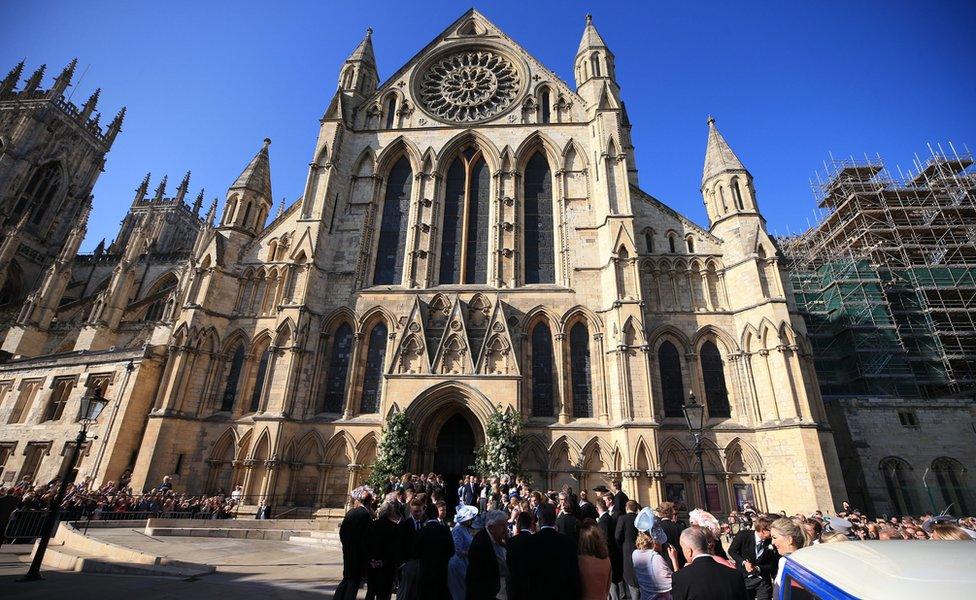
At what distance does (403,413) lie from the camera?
15883 mm

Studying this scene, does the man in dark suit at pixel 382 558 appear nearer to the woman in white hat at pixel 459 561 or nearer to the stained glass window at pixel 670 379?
the woman in white hat at pixel 459 561

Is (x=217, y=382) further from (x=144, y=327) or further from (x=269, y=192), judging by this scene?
(x=144, y=327)

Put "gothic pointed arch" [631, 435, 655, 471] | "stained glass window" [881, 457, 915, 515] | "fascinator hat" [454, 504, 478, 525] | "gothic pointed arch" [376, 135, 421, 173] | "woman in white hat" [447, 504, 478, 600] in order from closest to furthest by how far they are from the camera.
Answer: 1. "woman in white hat" [447, 504, 478, 600]
2. "fascinator hat" [454, 504, 478, 525]
3. "gothic pointed arch" [631, 435, 655, 471]
4. "stained glass window" [881, 457, 915, 515]
5. "gothic pointed arch" [376, 135, 421, 173]

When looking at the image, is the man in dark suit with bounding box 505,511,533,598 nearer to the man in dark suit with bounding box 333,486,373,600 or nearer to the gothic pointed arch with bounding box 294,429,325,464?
the man in dark suit with bounding box 333,486,373,600

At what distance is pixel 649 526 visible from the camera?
5.29 meters

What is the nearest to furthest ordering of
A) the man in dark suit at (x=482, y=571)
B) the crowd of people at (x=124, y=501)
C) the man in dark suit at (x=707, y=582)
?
the man in dark suit at (x=707, y=582) → the man in dark suit at (x=482, y=571) → the crowd of people at (x=124, y=501)

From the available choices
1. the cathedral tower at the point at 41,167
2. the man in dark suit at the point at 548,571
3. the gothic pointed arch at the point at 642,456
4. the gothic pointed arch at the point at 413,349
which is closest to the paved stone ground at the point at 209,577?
the man in dark suit at the point at 548,571

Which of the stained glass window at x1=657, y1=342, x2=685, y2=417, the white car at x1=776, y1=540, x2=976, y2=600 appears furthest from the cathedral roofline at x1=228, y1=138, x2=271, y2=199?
the white car at x1=776, y1=540, x2=976, y2=600

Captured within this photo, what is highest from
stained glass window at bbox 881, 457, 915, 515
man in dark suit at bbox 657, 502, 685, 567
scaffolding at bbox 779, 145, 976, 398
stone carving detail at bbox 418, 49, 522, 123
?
stone carving detail at bbox 418, 49, 522, 123

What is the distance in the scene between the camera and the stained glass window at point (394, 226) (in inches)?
805

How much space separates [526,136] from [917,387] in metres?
22.7

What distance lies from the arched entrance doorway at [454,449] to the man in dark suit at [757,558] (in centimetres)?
1148

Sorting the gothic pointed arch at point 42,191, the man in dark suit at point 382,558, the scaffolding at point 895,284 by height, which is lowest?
the man in dark suit at point 382,558

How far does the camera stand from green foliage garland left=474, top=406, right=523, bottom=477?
14.6 metres
